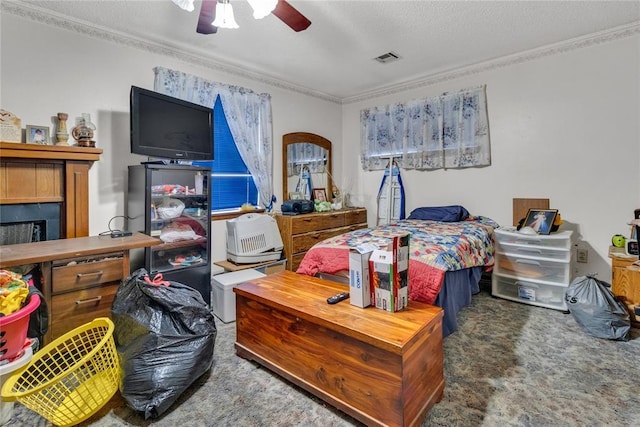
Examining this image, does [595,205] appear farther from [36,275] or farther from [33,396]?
[36,275]

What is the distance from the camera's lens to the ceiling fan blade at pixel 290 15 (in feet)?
6.10

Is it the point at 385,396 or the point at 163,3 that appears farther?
the point at 163,3

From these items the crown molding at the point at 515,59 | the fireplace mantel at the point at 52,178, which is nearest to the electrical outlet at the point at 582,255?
the crown molding at the point at 515,59

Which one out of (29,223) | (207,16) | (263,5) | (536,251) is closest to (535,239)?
(536,251)

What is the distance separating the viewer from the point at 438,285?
1.91 m

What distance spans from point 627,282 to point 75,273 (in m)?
3.79

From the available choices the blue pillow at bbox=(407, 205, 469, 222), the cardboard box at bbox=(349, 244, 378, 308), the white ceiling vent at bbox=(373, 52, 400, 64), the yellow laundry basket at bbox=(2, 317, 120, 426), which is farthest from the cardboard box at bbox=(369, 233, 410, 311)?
the white ceiling vent at bbox=(373, 52, 400, 64)

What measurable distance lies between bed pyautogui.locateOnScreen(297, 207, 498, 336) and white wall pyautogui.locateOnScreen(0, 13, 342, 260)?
179 centimetres

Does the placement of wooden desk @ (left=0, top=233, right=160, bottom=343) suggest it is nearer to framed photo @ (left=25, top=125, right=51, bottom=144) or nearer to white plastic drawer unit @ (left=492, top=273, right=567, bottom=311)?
framed photo @ (left=25, top=125, right=51, bottom=144)

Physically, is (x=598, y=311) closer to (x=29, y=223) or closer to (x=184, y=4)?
(x=184, y=4)

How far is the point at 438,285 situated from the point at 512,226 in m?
2.07

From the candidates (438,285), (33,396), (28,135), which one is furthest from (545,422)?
(28,135)

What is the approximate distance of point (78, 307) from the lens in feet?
6.39

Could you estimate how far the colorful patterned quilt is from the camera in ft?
6.45
